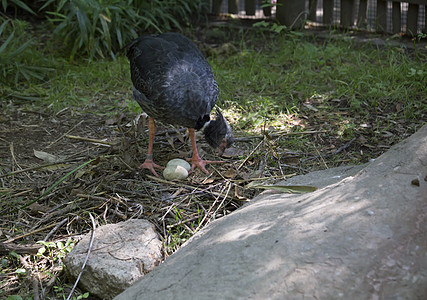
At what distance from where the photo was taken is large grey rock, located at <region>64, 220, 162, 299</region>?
8.26 feet

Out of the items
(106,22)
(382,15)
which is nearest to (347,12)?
(382,15)

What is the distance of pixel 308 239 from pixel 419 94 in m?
3.45

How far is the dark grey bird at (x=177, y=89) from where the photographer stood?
3588mm

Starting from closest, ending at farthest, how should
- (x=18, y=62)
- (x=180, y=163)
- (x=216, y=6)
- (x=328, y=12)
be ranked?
(x=180, y=163)
(x=18, y=62)
(x=328, y=12)
(x=216, y=6)

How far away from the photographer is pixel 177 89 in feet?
11.7

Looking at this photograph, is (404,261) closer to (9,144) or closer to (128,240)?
(128,240)

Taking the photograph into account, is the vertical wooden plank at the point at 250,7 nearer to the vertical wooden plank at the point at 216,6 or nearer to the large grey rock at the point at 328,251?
the vertical wooden plank at the point at 216,6

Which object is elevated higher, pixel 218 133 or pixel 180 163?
pixel 218 133

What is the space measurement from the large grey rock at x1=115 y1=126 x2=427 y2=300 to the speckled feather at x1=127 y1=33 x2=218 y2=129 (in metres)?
1.39

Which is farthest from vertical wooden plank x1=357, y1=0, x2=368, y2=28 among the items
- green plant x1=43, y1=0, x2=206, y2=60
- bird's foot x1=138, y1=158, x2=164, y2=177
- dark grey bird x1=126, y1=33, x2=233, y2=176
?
bird's foot x1=138, y1=158, x2=164, y2=177

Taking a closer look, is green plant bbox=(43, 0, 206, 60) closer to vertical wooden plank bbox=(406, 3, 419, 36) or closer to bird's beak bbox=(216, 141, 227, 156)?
bird's beak bbox=(216, 141, 227, 156)

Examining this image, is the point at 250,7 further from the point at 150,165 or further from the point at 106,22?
the point at 150,165

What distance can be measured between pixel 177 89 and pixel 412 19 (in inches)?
165

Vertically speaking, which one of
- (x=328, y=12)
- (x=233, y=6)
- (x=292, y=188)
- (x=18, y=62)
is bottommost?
(x=292, y=188)
